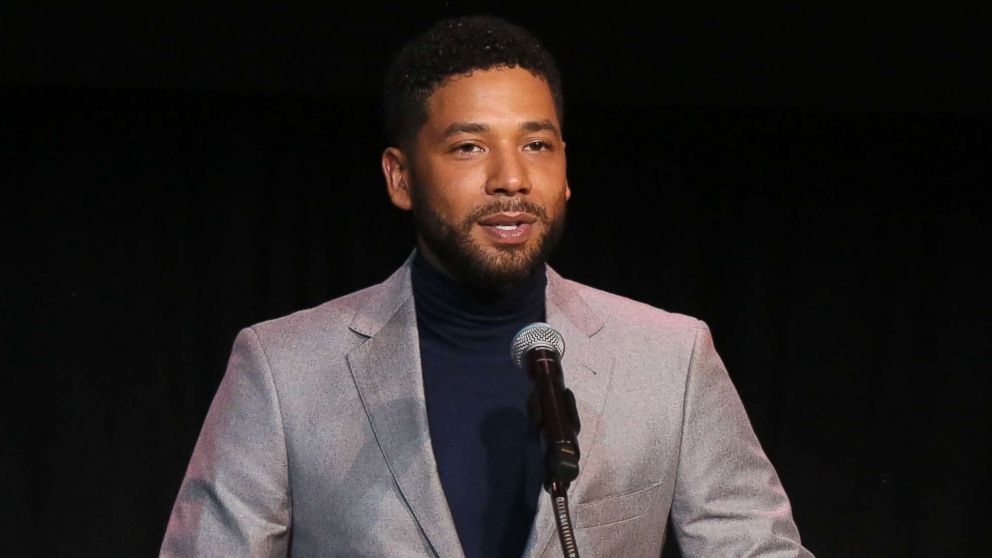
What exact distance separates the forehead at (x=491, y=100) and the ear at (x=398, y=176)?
10 cm

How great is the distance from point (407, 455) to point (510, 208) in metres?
0.35

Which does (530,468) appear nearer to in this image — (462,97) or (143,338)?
(462,97)

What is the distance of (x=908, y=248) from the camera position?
438 centimetres

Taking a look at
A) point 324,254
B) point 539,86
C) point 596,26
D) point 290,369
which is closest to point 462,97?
point 539,86

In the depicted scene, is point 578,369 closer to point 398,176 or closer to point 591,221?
point 398,176

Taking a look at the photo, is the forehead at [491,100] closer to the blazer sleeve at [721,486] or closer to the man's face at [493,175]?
the man's face at [493,175]

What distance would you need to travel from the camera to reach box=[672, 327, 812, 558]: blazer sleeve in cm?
187

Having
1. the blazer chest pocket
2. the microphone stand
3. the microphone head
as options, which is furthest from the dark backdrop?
the microphone stand

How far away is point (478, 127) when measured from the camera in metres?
1.88

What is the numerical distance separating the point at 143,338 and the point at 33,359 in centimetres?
30

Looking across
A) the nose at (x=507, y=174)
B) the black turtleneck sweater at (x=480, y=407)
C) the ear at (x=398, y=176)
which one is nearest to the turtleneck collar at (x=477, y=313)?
the black turtleneck sweater at (x=480, y=407)

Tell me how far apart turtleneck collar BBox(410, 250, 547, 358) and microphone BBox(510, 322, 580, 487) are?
0.48m

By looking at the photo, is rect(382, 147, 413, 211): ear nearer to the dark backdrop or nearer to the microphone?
the microphone

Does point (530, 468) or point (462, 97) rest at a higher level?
point (462, 97)
